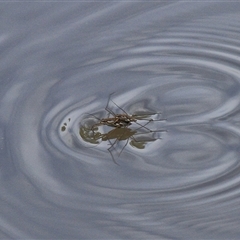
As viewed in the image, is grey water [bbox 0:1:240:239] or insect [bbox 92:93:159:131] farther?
insect [bbox 92:93:159:131]

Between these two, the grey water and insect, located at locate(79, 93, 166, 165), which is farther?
insect, located at locate(79, 93, 166, 165)

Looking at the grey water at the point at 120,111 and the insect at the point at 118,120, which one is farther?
the insect at the point at 118,120

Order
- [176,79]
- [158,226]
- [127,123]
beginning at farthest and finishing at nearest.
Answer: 1. [176,79]
2. [127,123]
3. [158,226]

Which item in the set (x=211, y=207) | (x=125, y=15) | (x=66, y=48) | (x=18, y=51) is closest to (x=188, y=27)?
(x=125, y=15)

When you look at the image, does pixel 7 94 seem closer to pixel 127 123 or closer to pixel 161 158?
pixel 127 123
